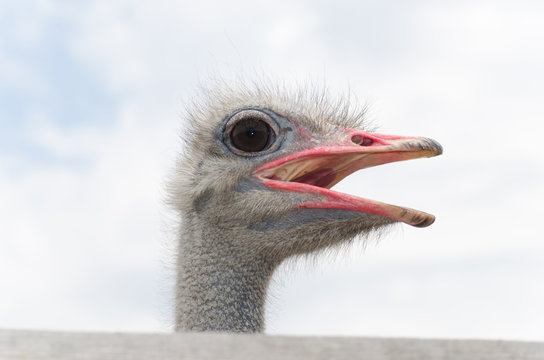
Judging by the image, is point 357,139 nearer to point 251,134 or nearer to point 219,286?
point 251,134

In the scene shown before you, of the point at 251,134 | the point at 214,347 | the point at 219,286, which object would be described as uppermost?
the point at 251,134

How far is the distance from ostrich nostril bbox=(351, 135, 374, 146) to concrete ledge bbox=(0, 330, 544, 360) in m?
2.53

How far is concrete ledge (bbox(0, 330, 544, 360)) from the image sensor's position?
1.48 m

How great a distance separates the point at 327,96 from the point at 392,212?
4.65ft

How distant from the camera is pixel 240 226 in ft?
13.7

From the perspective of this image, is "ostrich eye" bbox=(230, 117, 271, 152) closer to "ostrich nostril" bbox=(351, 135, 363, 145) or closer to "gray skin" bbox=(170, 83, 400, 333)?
"gray skin" bbox=(170, 83, 400, 333)

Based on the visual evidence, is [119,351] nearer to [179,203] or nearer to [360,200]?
[360,200]

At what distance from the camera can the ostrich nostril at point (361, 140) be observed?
13.2ft

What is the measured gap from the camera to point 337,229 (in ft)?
13.5

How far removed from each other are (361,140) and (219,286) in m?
0.97

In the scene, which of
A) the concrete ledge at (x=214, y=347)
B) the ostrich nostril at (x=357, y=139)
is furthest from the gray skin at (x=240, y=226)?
the concrete ledge at (x=214, y=347)

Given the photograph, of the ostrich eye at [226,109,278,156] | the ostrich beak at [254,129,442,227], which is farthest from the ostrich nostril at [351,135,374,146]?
the ostrich eye at [226,109,278,156]

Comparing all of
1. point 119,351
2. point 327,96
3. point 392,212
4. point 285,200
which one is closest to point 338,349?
point 119,351

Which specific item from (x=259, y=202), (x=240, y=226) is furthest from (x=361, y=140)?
(x=240, y=226)
